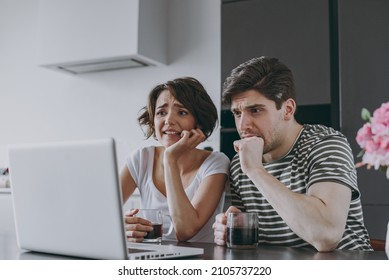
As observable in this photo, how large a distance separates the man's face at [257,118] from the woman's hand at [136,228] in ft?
1.62

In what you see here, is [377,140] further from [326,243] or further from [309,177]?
[309,177]

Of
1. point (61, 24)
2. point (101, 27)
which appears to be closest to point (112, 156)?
point (101, 27)

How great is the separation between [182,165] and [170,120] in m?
0.17

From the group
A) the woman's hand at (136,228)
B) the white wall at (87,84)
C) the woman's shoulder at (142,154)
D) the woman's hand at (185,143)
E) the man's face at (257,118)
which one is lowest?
the woman's hand at (136,228)

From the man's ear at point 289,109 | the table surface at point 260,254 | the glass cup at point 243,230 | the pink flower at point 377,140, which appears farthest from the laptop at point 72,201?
the man's ear at point 289,109

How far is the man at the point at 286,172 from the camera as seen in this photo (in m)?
1.30

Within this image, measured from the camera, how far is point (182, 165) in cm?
193

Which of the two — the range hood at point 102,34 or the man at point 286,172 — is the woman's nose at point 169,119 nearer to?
the man at point 286,172

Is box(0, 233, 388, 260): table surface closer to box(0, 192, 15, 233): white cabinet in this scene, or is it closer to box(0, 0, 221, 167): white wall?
box(0, 0, 221, 167): white wall

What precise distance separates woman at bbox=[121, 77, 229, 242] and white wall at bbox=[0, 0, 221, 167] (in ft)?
3.07

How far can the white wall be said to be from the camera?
118 inches

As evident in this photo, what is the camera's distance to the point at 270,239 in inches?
61.5

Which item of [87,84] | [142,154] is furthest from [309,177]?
[87,84]

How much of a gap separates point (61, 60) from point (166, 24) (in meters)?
0.63
